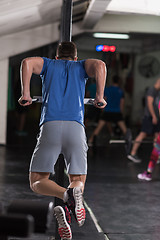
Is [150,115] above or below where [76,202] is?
above

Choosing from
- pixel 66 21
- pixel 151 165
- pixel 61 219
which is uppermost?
pixel 66 21

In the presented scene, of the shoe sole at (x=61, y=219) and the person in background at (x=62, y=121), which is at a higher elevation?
the person in background at (x=62, y=121)

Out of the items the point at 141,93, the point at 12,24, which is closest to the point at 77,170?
the point at 12,24

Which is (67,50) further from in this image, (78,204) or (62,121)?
(78,204)

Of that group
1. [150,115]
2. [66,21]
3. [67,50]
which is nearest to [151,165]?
[150,115]

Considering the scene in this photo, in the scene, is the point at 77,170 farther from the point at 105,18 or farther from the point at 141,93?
the point at 141,93

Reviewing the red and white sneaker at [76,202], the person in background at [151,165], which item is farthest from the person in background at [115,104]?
the red and white sneaker at [76,202]

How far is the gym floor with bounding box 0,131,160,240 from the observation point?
11.0 ft

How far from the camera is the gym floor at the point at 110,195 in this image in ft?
11.0

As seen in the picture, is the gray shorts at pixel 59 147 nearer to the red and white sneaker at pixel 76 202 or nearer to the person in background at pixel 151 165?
the red and white sneaker at pixel 76 202

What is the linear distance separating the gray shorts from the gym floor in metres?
0.85

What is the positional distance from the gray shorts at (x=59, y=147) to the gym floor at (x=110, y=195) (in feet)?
2.80

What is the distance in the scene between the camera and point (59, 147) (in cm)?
259

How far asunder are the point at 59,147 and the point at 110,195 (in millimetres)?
2231
